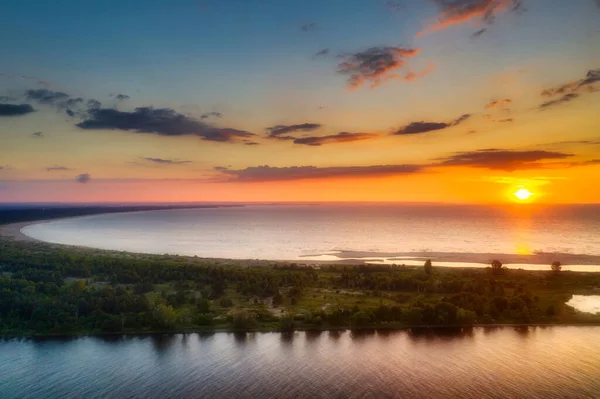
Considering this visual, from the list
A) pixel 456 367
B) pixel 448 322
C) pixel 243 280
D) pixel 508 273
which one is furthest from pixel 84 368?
pixel 508 273

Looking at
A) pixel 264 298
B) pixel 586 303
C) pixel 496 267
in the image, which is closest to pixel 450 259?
pixel 496 267

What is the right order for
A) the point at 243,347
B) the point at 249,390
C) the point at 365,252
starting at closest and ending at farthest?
the point at 249,390 → the point at 243,347 → the point at 365,252

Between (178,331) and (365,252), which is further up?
(365,252)

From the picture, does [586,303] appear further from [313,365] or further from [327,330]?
A: [313,365]

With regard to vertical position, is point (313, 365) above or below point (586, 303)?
below

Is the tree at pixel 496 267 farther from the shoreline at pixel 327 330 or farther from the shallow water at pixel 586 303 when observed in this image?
the shoreline at pixel 327 330

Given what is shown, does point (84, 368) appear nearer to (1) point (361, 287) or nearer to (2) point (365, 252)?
(1) point (361, 287)

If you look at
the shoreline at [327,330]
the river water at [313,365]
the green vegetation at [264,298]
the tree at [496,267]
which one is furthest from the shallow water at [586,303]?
the tree at [496,267]
